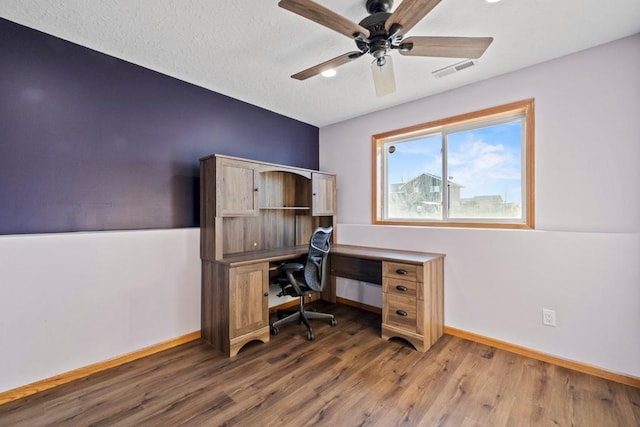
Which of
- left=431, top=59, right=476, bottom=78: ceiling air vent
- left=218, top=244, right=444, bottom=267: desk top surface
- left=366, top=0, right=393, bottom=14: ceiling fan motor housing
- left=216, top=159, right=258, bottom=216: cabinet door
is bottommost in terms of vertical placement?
left=218, top=244, right=444, bottom=267: desk top surface

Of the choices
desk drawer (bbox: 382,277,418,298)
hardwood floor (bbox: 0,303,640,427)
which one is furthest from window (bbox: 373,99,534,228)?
hardwood floor (bbox: 0,303,640,427)

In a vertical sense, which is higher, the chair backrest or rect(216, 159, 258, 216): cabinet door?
rect(216, 159, 258, 216): cabinet door

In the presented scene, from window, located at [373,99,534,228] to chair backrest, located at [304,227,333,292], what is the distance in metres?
1.07

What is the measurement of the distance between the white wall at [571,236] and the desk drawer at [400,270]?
55 cm

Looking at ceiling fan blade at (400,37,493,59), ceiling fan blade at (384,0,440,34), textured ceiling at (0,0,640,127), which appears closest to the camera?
ceiling fan blade at (384,0,440,34)

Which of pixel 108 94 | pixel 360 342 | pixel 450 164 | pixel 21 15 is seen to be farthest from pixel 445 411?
pixel 21 15

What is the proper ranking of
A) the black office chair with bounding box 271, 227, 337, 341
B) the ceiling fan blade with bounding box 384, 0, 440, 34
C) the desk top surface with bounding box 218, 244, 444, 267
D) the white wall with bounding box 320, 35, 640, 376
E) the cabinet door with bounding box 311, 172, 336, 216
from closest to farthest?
1. the ceiling fan blade with bounding box 384, 0, 440, 34
2. the white wall with bounding box 320, 35, 640, 376
3. the desk top surface with bounding box 218, 244, 444, 267
4. the black office chair with bounding box 271, 227, 337, 341
5. the cabinet door with bounding box 311, 172, 336, 216

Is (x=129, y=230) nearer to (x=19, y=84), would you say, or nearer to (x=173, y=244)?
(x=173, y=244)

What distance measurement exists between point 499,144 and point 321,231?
2003mm

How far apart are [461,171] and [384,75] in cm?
159

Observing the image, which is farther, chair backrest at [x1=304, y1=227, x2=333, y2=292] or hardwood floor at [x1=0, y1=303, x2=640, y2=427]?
chair backrest at [x1=304, y1=227, x2=333, y2=292]

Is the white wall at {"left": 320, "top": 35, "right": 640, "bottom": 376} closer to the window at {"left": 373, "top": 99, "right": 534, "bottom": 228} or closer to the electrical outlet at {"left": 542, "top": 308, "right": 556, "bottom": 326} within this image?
the electrical outlet at {"left": 542, "top": 308, "right": 556, "bottom": 326}

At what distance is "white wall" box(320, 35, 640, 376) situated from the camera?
208cm

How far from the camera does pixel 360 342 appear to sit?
272 centimetres
